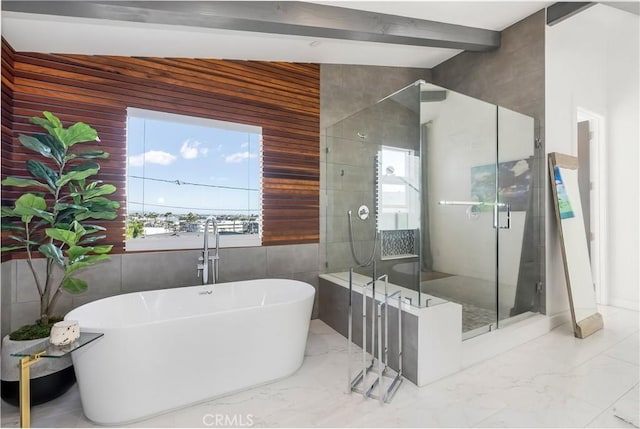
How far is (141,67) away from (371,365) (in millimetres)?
2969

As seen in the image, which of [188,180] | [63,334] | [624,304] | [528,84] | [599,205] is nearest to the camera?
[63,334]

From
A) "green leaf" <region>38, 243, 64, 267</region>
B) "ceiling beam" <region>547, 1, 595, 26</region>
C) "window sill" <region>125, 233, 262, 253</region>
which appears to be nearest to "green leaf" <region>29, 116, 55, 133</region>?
"green leaf" <region>38, 243, 64, 267</region>

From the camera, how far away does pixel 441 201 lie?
2697 millimetres

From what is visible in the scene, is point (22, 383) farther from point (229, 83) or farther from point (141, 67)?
point (229, 83)

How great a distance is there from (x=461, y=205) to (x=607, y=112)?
2664 millimetres

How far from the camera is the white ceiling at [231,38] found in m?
2.14

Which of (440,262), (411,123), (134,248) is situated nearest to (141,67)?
(134,248)

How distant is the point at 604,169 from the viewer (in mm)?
3910

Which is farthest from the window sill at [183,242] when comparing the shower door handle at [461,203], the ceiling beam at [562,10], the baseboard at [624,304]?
the baseboard at [624,304]

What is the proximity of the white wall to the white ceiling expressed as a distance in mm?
Result: 706

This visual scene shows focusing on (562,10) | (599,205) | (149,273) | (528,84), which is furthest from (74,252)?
(599,205)

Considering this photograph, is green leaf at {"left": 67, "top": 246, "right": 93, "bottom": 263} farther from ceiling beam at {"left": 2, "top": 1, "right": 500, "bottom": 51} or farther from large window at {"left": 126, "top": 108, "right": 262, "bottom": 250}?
ceiling beam at {"left": 2, "top": 1, "right": 500, "bottom": 51}

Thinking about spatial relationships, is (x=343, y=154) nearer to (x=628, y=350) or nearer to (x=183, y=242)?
(x=183, y=242)

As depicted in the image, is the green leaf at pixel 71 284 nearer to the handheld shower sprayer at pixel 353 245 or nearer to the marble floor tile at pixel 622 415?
the handheld shower sprayer at pixel 353 245
